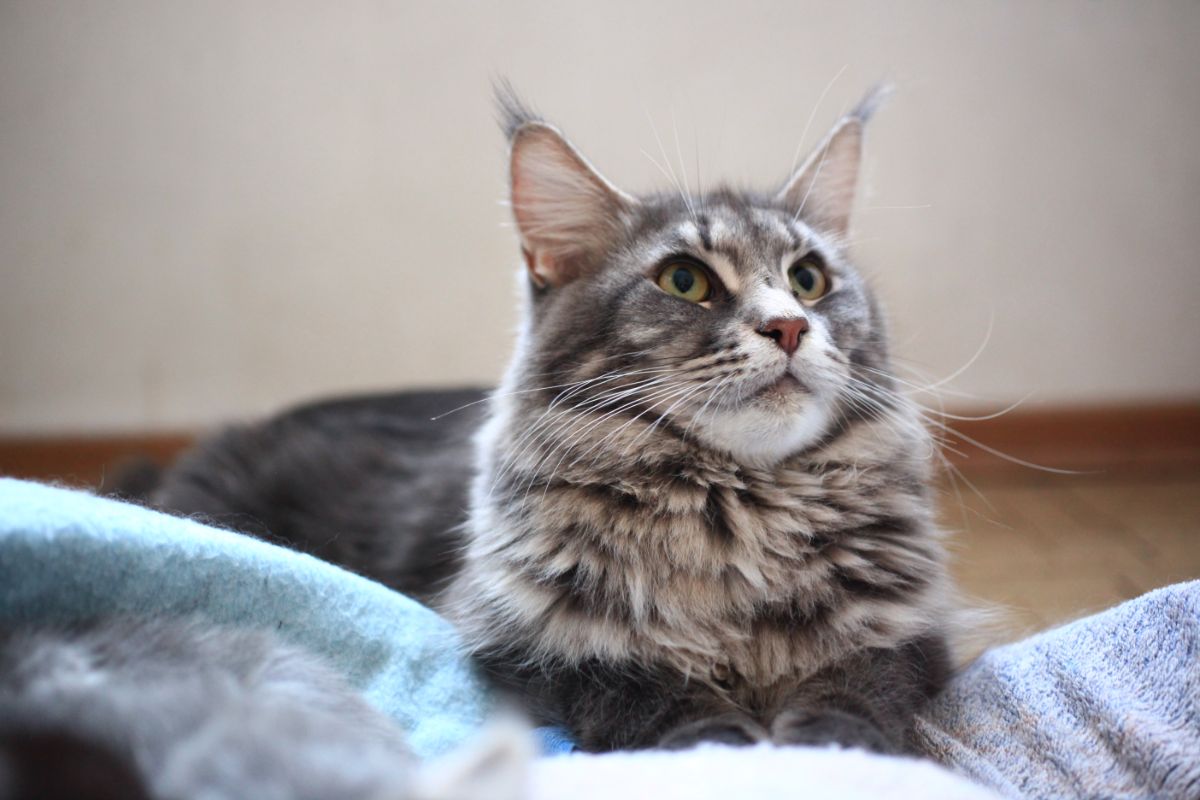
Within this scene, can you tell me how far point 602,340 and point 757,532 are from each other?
357mm

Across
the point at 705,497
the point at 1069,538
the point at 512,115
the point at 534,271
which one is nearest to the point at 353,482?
the point at 534,271

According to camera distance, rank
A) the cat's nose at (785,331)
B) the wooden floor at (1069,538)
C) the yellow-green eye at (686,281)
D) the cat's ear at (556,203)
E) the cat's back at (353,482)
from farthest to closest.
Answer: the wooden floor at (1069,538) → the cat's back at (353,482) → the cat's ear at (556,203) → the yellow-green eye at (686,281) → the cat's nose at (785,331)

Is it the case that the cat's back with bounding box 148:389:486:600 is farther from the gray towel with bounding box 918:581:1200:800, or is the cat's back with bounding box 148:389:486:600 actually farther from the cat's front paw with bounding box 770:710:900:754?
the gray towel with bounding box 918:581:1200:800

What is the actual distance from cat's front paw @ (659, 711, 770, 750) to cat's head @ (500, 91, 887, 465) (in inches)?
14.0

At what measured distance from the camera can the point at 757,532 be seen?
48.2 inches

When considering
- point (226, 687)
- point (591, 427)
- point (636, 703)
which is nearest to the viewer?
point (226, 687)

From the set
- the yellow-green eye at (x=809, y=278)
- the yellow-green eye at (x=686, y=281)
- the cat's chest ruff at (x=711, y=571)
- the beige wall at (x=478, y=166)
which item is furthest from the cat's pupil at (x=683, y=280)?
the beige wall at (x=478, y=166)

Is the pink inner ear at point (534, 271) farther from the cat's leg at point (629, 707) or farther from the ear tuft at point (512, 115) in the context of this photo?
the cat's leg at point (629, 707)

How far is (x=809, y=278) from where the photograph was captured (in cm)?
145

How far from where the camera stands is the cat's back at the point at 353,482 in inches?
71.9

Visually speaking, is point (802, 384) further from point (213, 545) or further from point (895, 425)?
point (213, 545)

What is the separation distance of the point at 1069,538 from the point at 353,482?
1928 millimetres

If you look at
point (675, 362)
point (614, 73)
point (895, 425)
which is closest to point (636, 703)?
point (675, 362)

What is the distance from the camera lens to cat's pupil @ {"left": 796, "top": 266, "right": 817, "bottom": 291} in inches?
56.7
